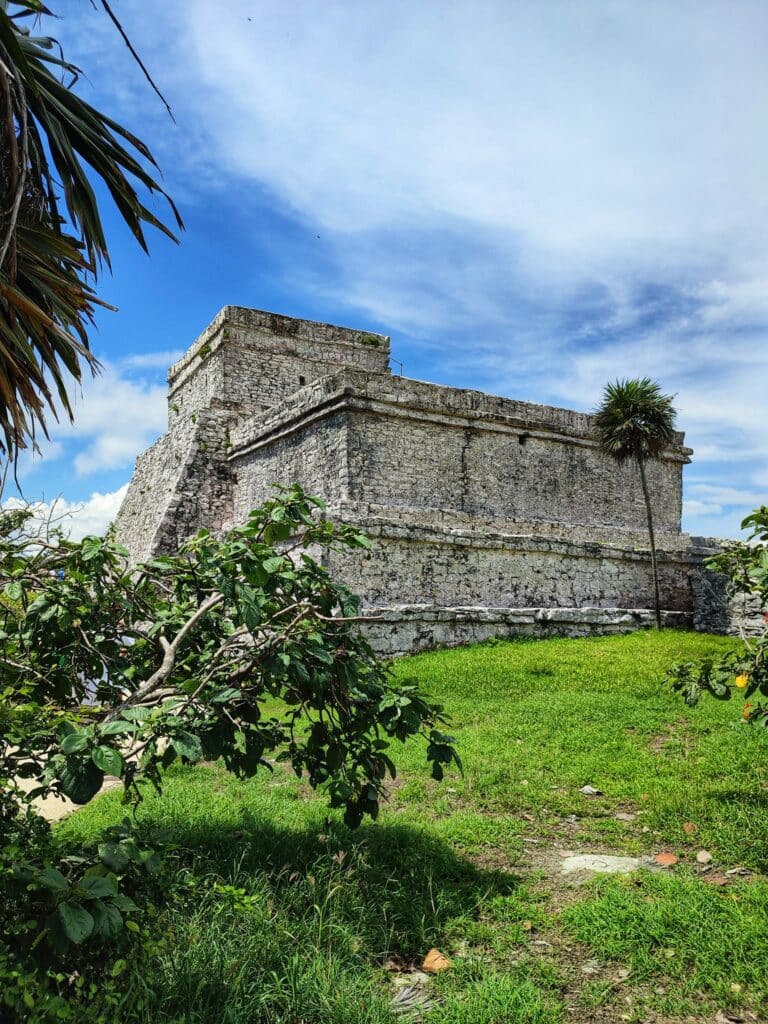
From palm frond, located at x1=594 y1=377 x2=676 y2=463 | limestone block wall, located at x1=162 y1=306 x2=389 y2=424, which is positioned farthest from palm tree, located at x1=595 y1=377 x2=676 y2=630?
limestone block wall, located at x1=162 y1=306 x2=389 y2=424

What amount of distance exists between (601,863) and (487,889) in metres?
0.70

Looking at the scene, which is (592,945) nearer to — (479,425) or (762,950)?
(762,950)

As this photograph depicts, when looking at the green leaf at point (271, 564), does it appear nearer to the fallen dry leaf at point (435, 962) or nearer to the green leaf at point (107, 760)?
the green leaf at point (107, 760)

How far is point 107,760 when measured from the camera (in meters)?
2.55

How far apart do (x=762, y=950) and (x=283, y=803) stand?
3.12 metres

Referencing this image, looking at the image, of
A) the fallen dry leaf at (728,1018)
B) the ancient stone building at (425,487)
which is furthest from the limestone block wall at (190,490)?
the fallen dry leaf at (728,1018)

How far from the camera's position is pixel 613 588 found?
12.3m

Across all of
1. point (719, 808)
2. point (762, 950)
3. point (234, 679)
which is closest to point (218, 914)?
point (234, 679)

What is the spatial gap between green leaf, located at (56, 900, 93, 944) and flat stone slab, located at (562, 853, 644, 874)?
2.66 metres

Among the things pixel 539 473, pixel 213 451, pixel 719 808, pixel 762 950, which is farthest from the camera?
pixel 213 451

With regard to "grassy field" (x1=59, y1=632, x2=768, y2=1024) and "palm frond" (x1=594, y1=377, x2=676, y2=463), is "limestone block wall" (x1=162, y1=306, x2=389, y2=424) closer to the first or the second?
"palm frond" (x1=594, y1=377, x2=676, y2=463)

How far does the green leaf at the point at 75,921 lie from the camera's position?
230 cm

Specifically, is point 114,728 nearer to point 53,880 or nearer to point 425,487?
point 53,880

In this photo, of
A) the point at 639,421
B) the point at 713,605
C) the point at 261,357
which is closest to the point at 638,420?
the point at 639,421
